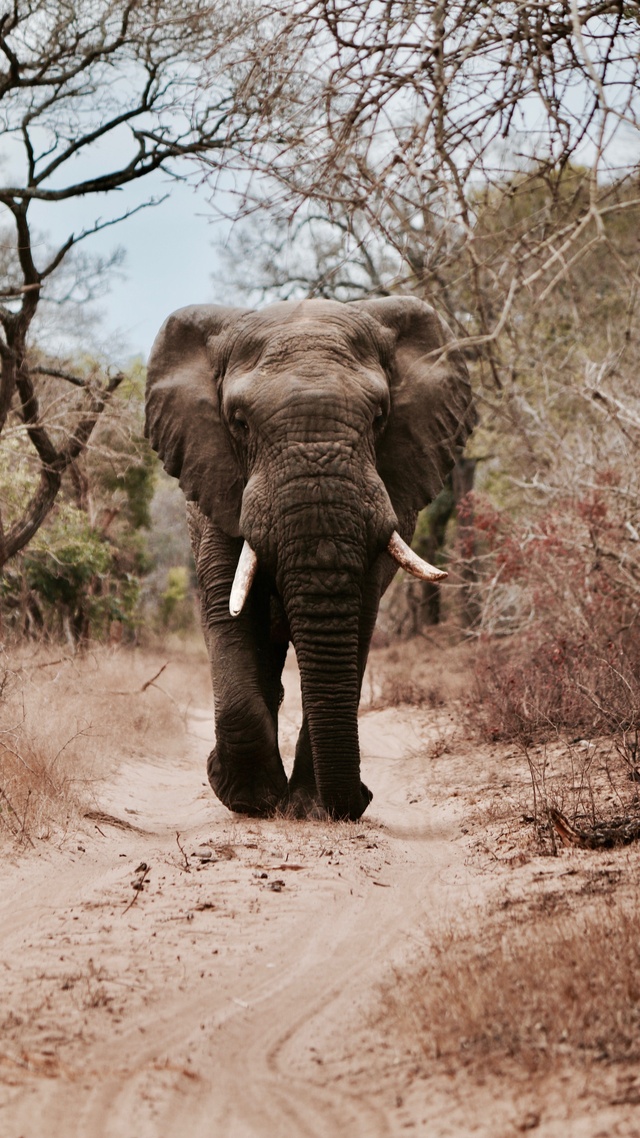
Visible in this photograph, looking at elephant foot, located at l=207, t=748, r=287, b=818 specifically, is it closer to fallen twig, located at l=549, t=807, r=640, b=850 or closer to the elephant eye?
the elephant eye

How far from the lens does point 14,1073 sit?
373cm

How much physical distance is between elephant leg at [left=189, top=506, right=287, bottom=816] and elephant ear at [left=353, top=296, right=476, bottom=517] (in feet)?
4.05

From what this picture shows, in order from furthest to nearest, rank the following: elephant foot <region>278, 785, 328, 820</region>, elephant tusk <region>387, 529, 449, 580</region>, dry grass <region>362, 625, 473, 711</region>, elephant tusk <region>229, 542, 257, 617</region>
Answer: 1. dry grass <region>362, 625, 473, 711</region>
2. elephant foot <region>278, 785, 328, 820</region>
3. elephant tusk <region>229, 542, 257, 617</region>
4. elephant tusk <region>387, 529, 449, 580</region>

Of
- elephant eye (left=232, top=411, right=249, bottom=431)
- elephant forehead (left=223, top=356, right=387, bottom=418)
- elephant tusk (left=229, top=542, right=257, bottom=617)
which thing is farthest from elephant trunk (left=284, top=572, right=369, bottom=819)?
elephant eye (left=232, top=411, right=249, bottom=431)

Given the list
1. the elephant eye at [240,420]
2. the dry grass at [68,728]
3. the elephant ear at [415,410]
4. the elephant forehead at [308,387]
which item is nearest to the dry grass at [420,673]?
the dry grass at [68,728]

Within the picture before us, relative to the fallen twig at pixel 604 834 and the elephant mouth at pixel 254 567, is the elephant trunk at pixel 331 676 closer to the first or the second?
the elephant mouth at pixel 254 567

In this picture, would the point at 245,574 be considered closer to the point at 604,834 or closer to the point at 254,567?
the point at 254,567

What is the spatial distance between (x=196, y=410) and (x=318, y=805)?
2778 mm

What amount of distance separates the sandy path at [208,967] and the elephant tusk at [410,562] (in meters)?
1.58

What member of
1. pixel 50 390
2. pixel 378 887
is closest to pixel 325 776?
pixel 378 887

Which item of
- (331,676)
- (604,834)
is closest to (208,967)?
(604,834)

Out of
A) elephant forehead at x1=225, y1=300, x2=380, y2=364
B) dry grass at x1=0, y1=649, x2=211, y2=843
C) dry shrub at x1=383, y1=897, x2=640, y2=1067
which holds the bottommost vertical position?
dry shrub at x1=383, y1=897, x2=640, y2=1067

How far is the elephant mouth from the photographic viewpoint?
23.3ft

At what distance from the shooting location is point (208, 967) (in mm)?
4848
